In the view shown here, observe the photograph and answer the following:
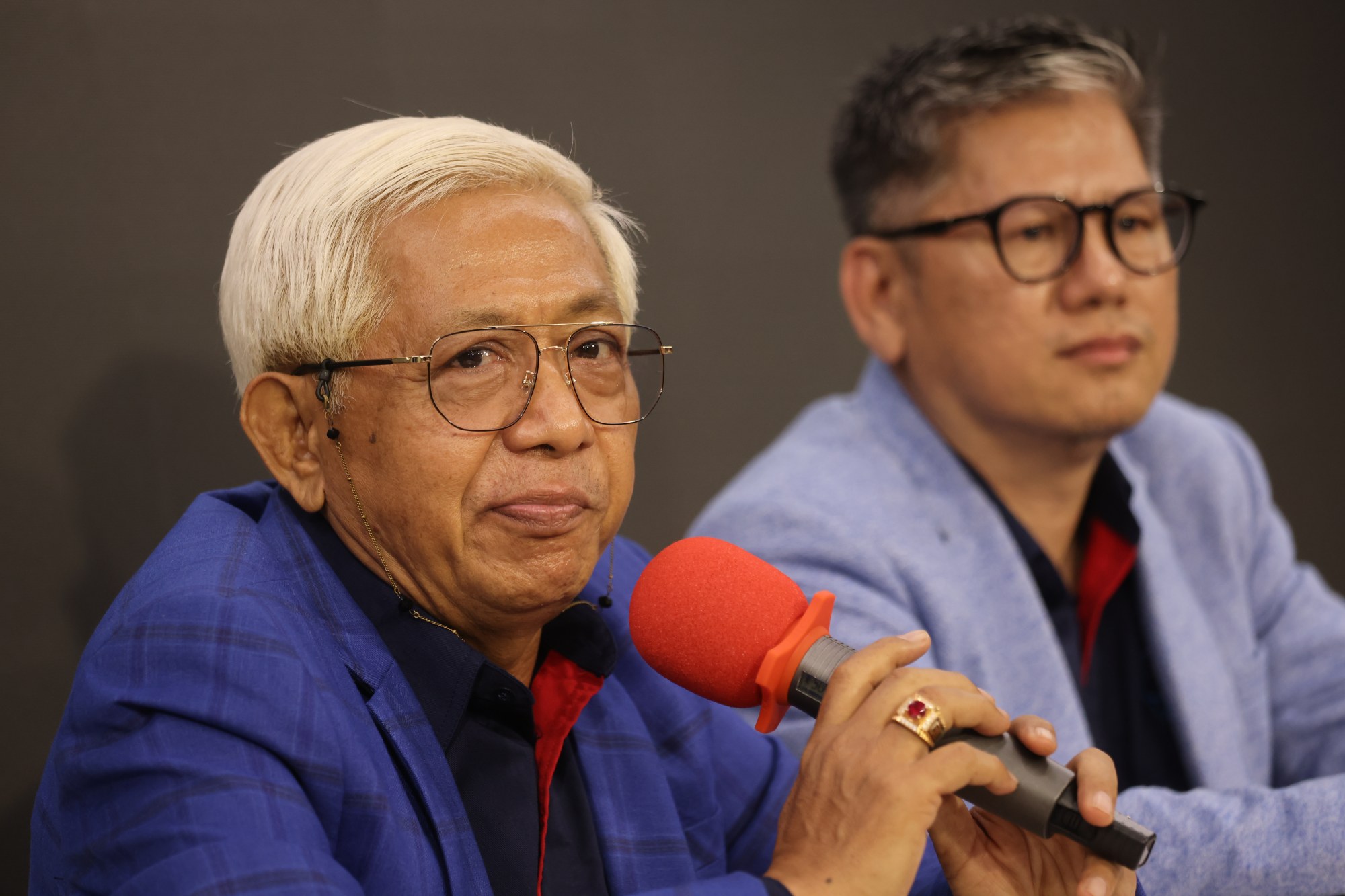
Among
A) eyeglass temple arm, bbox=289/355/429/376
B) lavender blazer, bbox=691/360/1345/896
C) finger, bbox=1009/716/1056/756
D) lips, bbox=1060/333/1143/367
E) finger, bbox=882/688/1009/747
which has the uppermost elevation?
eyeglass temple arm, bbox=289/355/429/376

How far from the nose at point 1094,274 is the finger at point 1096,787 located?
1.12 m

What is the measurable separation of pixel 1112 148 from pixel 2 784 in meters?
2.09

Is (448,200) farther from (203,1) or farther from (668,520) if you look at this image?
(668,520)

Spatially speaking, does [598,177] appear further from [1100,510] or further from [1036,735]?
[1036,735]

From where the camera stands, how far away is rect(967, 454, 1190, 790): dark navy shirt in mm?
2277

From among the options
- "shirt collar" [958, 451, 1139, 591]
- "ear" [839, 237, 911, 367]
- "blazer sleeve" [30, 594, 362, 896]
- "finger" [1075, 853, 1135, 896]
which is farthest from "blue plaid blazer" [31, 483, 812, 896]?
"ear" [839, 237, 911, 367]

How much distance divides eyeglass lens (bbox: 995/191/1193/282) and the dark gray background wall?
0.70 meters

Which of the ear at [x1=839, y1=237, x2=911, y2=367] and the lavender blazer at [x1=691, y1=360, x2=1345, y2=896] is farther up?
the ear at [x1=839, y1=237, x2=911, y2=367]

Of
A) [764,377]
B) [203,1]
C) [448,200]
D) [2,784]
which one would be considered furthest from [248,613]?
[764,377]

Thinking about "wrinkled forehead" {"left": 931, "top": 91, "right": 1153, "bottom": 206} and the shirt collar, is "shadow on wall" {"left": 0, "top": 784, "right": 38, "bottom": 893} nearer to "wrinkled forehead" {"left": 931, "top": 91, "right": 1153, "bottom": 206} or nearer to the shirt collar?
the shirt collar

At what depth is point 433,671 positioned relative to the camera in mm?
1361

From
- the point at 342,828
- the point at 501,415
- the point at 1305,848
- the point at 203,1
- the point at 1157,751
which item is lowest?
the point at 1157,751

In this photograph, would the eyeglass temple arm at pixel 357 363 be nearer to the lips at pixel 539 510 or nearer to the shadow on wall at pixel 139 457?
the lips at pixel 539 510

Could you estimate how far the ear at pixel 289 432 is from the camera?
1.40 metres
